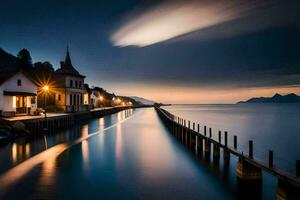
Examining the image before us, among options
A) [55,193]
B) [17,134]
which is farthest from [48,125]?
[55,193]

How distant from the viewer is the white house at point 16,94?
33.2m

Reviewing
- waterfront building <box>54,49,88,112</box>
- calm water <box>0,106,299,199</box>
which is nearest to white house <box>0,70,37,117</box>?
calm water <box>0,106,299,199</box>

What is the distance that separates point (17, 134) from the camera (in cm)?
2819

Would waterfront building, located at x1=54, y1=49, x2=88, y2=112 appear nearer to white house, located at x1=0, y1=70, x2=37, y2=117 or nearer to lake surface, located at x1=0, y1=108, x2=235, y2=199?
white house, located at x1=0, y1=70, x2=37, y2=117

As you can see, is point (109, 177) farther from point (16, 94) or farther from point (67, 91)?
point (67, 91)

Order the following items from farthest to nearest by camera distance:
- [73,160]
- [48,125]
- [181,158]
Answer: [48,125] → [181,158] → [73,160]

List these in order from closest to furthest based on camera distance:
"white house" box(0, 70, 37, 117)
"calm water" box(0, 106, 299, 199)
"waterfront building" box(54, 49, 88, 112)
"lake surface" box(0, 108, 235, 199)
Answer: "lake surface" box(0, 108, 235, 199), "calm water" box(0, 106, 299, 199), "white house" box(0, 70, 37, 117), "waterfront building" box(54, 49, 88, 112)

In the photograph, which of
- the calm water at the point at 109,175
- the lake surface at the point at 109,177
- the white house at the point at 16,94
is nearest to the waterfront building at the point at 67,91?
the white house at the point at 16,94

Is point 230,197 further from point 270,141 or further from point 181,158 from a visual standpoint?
point 270,141

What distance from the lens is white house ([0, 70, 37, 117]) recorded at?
109ft

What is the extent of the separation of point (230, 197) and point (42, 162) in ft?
45.0

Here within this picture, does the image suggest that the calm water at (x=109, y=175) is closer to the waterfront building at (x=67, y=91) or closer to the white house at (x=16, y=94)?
the white house at (x=16, y=94)

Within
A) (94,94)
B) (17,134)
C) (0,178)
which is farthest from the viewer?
(94,94)

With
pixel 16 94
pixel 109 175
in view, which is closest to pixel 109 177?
pixel 109 175
